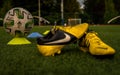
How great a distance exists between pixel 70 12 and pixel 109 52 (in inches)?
1508

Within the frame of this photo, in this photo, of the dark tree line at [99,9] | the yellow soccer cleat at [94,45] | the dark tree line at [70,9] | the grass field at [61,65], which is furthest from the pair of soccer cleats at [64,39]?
the dark tree line at [99,9]

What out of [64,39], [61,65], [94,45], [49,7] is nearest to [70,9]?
[49,7]

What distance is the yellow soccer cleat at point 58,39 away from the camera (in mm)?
5255

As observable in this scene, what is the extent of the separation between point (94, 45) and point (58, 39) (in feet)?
2.16

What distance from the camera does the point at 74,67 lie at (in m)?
4.18

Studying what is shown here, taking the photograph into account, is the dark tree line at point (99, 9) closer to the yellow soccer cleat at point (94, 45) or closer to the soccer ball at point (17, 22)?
the soccer ball at point (17, 22)

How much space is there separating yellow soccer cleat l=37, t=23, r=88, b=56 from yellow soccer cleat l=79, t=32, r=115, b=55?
0.16 m

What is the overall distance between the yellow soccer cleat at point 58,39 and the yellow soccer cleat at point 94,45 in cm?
16

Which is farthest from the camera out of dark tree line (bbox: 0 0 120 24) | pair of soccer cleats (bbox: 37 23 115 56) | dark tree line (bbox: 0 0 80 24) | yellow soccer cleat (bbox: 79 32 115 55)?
dark tree line (bbox: 0 0 80 24)

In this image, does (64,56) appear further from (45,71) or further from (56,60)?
(45,71)

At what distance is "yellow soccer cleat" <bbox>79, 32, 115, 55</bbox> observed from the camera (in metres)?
4.68

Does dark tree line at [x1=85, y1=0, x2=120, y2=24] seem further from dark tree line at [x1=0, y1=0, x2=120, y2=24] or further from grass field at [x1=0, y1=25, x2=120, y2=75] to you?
grass field at [x1=0, y1=25, x2=120, y2=75]

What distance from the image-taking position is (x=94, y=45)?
4.93m

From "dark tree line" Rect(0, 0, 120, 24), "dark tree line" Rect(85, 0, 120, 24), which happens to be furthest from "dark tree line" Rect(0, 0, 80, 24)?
"dark tree line" Rect(85, 0, 120, 24)
